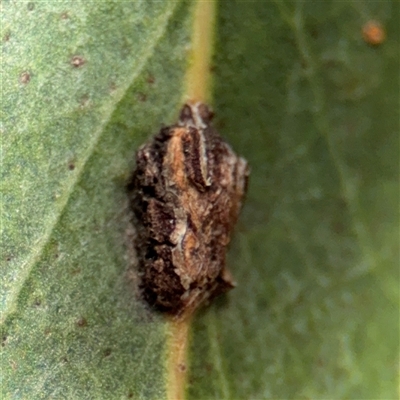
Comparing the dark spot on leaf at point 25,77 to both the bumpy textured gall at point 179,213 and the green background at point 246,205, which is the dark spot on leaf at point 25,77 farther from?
the bumpy textured gall at point 179,213

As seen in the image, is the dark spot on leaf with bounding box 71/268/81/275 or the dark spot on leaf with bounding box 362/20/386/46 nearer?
the dark spot on leaf with bounding box 71/268/81/275

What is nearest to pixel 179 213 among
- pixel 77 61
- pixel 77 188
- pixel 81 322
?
pixel 77 188

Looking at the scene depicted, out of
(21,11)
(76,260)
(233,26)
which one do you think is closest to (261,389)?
(76,260)

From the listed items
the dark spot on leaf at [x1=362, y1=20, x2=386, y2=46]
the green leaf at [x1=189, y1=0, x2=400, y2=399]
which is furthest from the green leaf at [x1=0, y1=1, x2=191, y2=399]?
the dark spot on leaf at [x1=362, y1=20, x2=386, y2=46]

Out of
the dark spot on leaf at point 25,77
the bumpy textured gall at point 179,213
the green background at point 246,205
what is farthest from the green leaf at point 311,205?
the dark spot on leaf at point 25,77

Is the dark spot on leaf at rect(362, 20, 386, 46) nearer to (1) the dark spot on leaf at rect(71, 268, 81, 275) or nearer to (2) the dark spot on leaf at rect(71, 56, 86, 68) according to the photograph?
(2) the dark spot on leaf at rect(71, 56, 86, 68)

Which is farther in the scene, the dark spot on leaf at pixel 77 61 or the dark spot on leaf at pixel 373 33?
the dark spot on leaf at pixel 373 33
